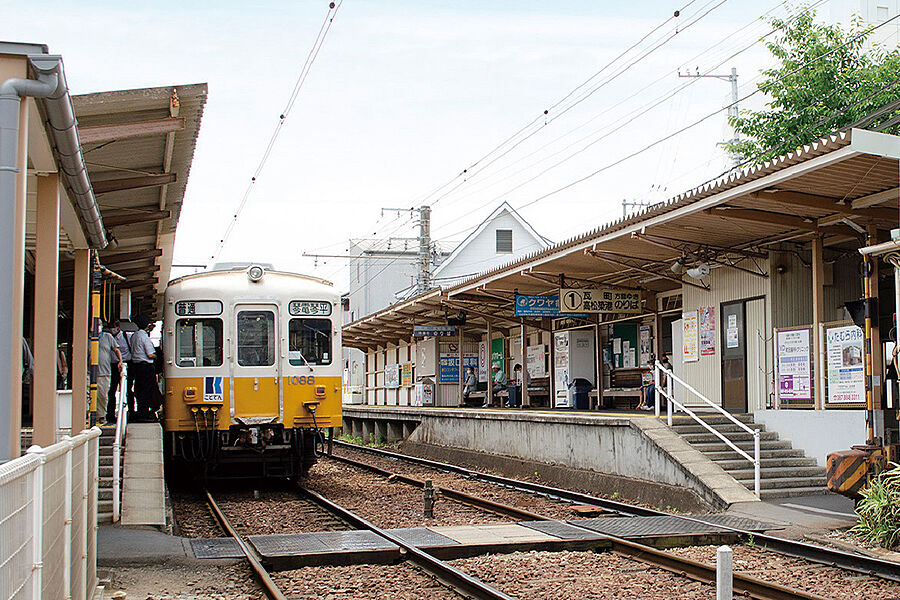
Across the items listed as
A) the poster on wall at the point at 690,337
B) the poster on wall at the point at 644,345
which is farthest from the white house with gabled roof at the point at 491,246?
the poster on wall at the point at 690,337

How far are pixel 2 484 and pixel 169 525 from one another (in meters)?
7.82

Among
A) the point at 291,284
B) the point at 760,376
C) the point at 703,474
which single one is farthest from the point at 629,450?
the point at 291,284

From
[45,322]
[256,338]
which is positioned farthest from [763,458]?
[45,322]

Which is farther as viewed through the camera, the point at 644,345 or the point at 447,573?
the point at 644,345

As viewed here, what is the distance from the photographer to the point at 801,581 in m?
7.62

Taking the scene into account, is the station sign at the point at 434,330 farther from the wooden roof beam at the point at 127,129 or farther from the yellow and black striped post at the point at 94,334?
the wooden roof beam at the point at 127,129

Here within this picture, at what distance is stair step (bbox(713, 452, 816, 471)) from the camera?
12.7m

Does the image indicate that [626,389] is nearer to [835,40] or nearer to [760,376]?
[760,376]

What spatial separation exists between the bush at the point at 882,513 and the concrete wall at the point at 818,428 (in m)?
2.68

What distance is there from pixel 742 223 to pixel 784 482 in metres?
3.48

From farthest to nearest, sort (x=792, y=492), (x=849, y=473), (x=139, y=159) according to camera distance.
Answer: (x=792, y=492) < (x=139, y=159) < (x=849, y=473)

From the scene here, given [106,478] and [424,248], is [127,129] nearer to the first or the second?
[106,478]

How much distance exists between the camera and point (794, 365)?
44.6 feet

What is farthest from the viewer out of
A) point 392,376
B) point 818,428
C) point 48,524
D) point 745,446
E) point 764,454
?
point 392,376
